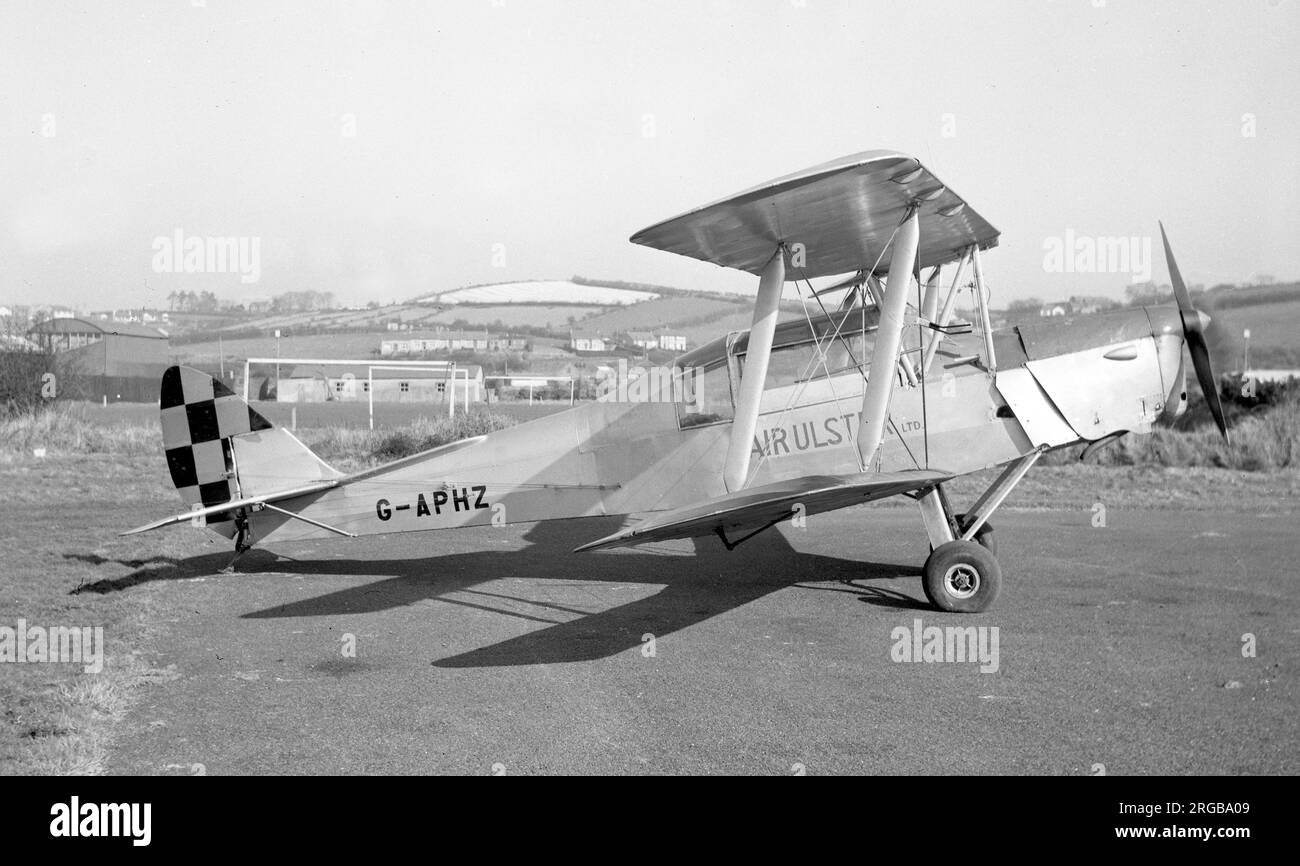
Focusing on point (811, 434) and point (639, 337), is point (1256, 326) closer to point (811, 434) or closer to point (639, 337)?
point (811, 434)

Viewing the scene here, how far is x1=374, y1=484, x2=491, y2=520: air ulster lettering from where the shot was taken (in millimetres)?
8312

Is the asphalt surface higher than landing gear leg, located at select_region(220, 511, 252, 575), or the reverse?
landing gear leg, located at select_region(220, 511, 252, 575)

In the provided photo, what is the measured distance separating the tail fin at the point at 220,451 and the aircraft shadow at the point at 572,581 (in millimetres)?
1053

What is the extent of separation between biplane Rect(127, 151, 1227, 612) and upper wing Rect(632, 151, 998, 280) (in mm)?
26

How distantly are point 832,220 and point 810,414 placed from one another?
1623 millimetres

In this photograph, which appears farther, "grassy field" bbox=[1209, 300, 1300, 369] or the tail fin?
the tail fin

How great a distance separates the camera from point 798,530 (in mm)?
11984

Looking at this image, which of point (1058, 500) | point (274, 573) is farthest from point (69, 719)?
point (1058, 500)

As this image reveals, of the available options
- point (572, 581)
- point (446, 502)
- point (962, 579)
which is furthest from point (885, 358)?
point (446, 502)

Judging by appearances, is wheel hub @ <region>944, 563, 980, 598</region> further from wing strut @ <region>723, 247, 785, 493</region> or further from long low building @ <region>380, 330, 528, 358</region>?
long low building @ <region>380, 330, 528, 358</region>

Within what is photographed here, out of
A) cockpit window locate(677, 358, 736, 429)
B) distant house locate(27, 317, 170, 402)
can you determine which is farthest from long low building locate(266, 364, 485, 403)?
cockpit window locate(677, 358, 736, 429)

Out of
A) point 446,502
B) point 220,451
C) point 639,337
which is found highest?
point 639,337

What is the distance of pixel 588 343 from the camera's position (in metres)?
49.5
